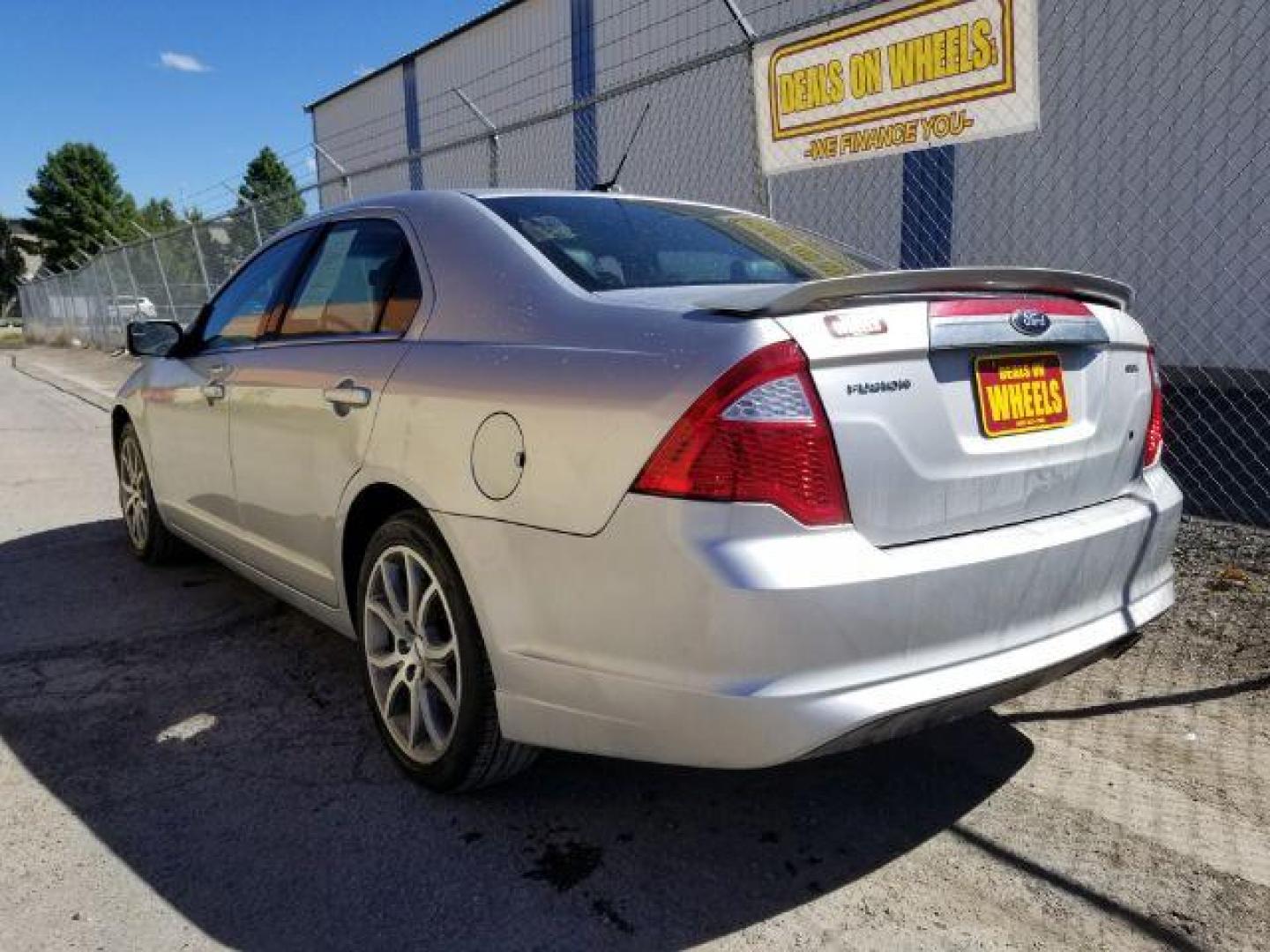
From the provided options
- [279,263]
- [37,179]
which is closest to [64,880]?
[279,263]

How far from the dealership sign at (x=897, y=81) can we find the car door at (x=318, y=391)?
3.09 m

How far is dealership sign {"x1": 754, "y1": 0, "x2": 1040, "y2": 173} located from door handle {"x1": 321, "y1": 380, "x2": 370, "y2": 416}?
3.40m

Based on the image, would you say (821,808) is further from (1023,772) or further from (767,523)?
(767,523)

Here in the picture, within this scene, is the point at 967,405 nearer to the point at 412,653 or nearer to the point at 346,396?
the point at 412,653

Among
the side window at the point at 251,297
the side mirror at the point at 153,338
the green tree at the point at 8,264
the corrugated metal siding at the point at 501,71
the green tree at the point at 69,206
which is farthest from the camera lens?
the green tree at the point at 8,264

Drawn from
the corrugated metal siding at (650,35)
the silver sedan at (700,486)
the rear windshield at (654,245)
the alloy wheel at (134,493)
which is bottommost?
the alloy wheel at (134,493)

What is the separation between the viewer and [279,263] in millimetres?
3787

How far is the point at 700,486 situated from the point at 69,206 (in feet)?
277

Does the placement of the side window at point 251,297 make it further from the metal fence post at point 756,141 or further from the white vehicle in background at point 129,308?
the white vehicle in background at point 129,308

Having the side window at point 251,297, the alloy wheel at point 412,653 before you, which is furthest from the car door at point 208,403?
the alloy wheel at point 412,653

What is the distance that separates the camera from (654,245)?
283cm

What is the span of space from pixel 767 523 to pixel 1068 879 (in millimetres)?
1152

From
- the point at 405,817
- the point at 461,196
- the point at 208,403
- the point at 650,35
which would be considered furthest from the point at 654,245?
the point at 650,35

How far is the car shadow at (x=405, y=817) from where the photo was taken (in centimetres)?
218
